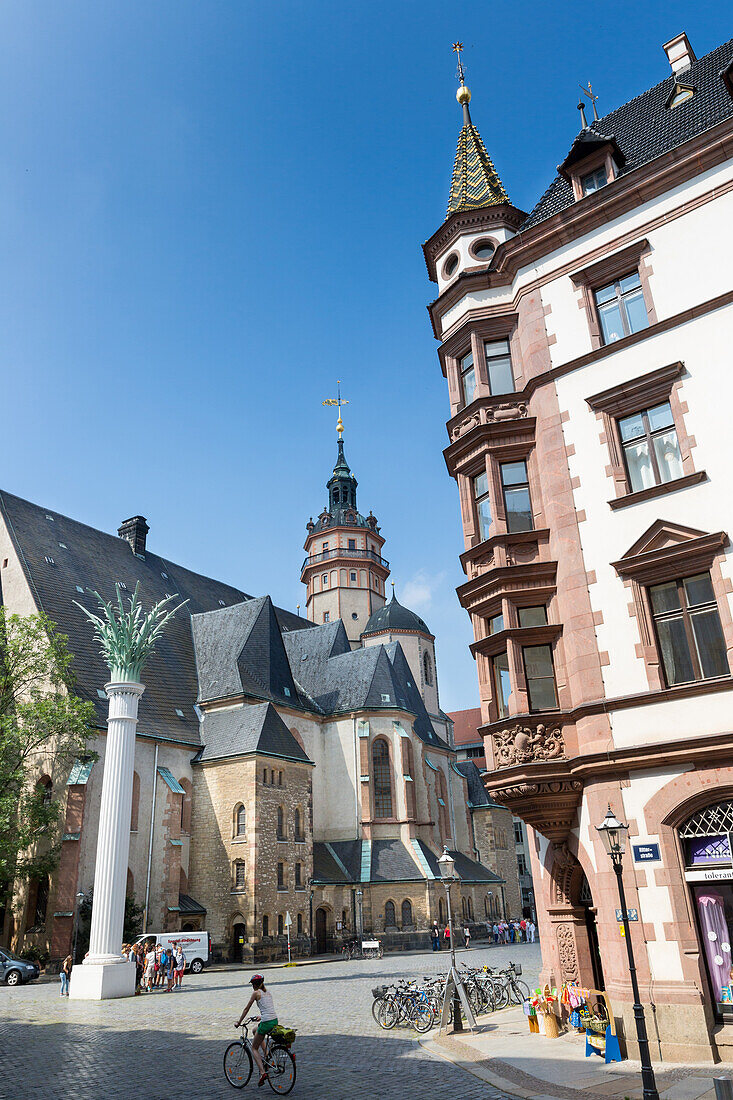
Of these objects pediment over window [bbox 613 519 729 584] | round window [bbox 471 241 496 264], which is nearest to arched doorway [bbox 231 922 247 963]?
pediment over window [bbox 613 519 729 584]

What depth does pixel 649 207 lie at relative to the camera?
53.8 feet

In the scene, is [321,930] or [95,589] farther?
[95,589]

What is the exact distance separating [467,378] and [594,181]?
4923 mm

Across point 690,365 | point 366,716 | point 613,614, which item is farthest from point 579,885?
point 366,716

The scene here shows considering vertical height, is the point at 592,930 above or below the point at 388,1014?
above

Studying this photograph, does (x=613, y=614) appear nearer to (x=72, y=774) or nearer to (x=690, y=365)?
(x=690, y=365)

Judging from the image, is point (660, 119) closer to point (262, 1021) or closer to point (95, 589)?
point (262, 1021)

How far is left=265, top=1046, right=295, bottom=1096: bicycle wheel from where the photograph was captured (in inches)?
450

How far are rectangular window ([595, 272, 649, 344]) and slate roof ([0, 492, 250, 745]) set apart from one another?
29.1 meters

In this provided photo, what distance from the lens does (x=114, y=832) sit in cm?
2628

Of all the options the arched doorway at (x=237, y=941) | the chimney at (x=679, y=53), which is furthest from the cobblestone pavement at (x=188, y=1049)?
the chimney at (x=679, y=53)

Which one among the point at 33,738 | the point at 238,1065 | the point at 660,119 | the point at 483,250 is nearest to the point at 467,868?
the point at 33,738

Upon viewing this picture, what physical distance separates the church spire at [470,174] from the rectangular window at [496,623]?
33.0 feet

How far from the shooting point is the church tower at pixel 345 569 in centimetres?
6938
